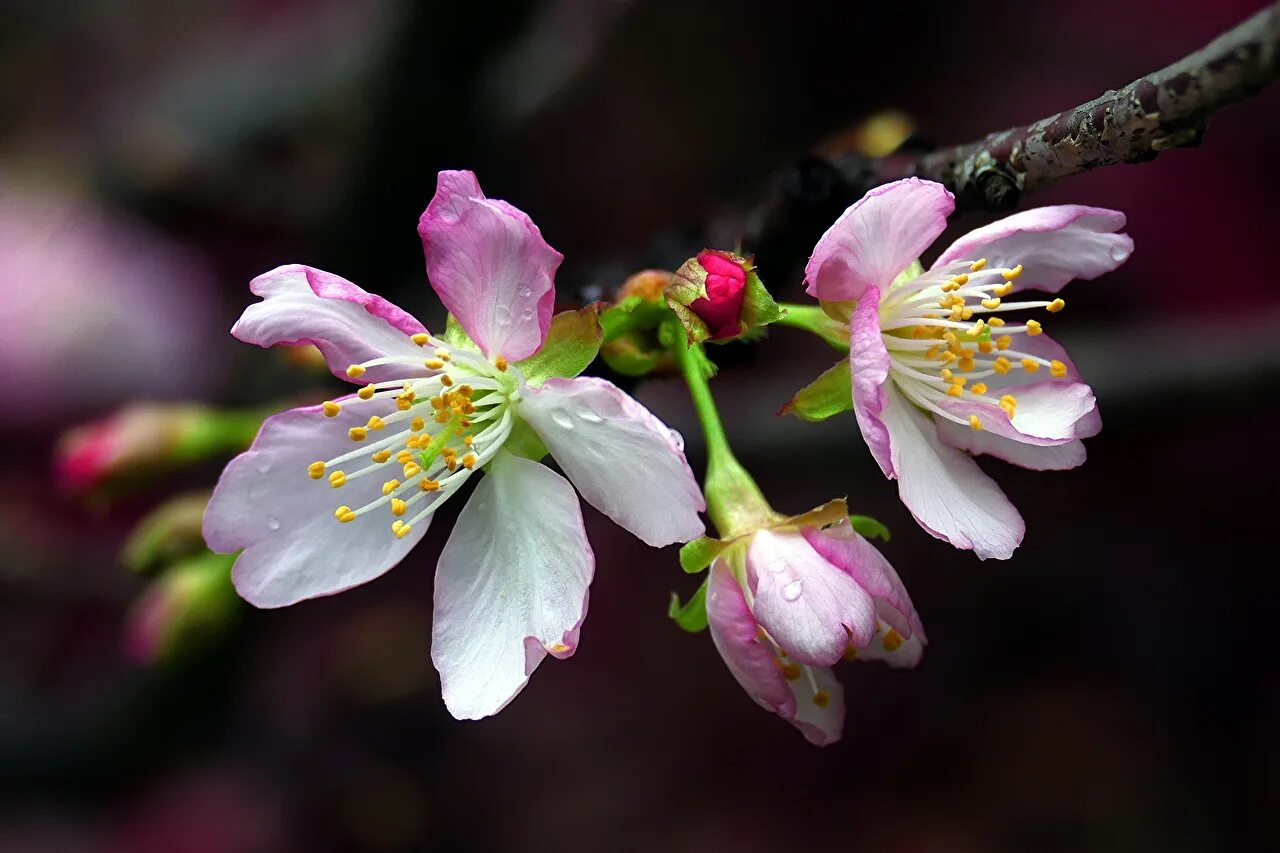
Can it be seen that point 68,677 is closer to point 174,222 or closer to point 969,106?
point 174,222

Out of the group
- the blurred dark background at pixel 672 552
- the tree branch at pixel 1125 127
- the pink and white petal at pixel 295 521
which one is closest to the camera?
the tree branch at pixel 1125 127

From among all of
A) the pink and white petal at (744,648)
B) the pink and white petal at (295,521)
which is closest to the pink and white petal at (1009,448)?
the pink and white petal at (744,648)

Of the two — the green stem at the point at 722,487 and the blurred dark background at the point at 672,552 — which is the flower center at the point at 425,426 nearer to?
the green stem at the point at 722,487

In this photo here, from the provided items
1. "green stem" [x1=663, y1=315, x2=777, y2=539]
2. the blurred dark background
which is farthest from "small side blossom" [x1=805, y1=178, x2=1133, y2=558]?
the blurred dark background

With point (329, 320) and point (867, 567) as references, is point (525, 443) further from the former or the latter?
point (867, 567)

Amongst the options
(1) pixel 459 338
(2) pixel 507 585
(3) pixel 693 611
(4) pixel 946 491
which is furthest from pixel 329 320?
(4) pixel 946 491

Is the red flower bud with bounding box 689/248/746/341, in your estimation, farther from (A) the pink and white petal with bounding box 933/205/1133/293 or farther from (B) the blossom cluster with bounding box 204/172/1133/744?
(A) the pink and white petal with bounding box 933/205/1133/293

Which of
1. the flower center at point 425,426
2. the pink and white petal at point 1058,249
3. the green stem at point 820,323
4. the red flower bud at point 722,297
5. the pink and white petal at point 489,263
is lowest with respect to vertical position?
the pink and white petal at point 1058,249
